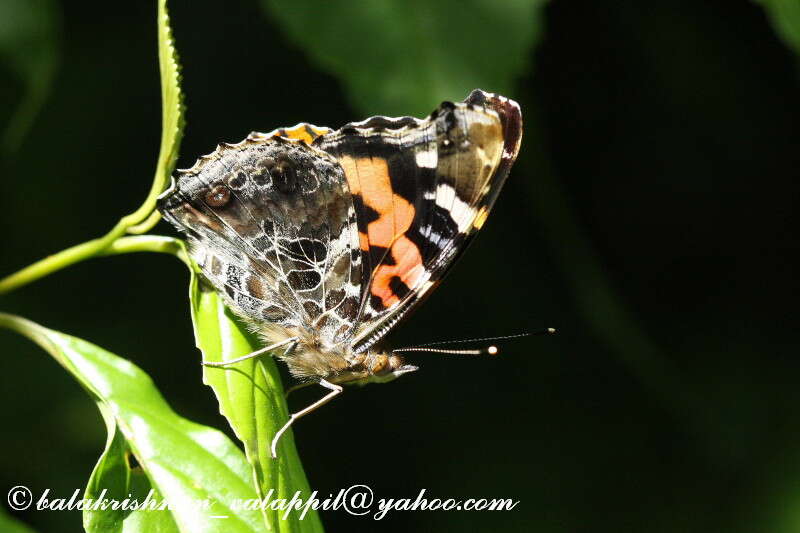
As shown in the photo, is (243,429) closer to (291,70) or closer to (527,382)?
(291,70)

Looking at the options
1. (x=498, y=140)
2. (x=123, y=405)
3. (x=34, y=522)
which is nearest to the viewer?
(x=123, y=405)

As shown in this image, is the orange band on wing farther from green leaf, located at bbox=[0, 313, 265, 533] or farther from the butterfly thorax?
green leaf, located at bbox=[0, 313, 265, 533]

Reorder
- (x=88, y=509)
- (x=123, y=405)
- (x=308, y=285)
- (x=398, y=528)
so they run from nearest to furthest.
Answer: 1. (x=88, y=509)
2. (x=123, y=405)
3. (x=308, y=285)
4. (x=398, y=528)

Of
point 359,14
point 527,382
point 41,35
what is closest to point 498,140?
point 359,14

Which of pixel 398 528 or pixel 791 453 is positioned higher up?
pixel 791 453

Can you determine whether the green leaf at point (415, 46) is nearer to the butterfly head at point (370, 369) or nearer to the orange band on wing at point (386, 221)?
the orange band on wing at point (386, 221)

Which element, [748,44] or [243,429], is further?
[748,44]

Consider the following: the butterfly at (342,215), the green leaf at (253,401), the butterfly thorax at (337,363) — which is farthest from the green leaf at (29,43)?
the butterfly thorax at (337,363)

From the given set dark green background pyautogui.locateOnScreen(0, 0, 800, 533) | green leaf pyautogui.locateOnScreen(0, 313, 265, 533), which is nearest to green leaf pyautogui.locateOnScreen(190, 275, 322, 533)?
green leaf pyautogui.locateOnScreen(0, 313, 265, 533)
